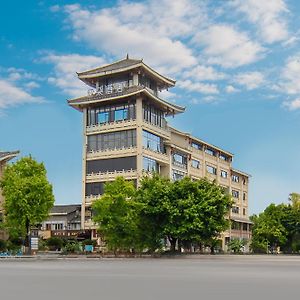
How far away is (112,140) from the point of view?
192ft

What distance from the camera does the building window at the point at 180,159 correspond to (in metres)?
64.4

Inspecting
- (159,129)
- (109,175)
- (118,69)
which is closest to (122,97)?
(118,69)

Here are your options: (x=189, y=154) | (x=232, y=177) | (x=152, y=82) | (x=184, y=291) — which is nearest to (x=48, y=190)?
(x=152, y=82)

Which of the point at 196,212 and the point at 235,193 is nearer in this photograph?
the point at 196,212

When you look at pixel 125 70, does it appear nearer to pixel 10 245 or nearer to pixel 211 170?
pixel 10 245

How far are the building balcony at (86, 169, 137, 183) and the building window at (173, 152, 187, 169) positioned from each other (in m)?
9.09

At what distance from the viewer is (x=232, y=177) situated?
3236 inches

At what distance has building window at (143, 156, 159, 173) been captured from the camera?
57188mm

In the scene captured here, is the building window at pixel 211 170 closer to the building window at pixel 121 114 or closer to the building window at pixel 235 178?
the building window at pixel 235 178

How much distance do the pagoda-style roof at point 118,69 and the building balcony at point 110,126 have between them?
5335mm

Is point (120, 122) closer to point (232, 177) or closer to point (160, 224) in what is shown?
point (160, 224)

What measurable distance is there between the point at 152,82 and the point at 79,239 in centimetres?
1914

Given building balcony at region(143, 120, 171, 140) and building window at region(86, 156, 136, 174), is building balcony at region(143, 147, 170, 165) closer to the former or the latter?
building window at region(86, 156, 136, 174)

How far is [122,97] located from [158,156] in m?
8.00
